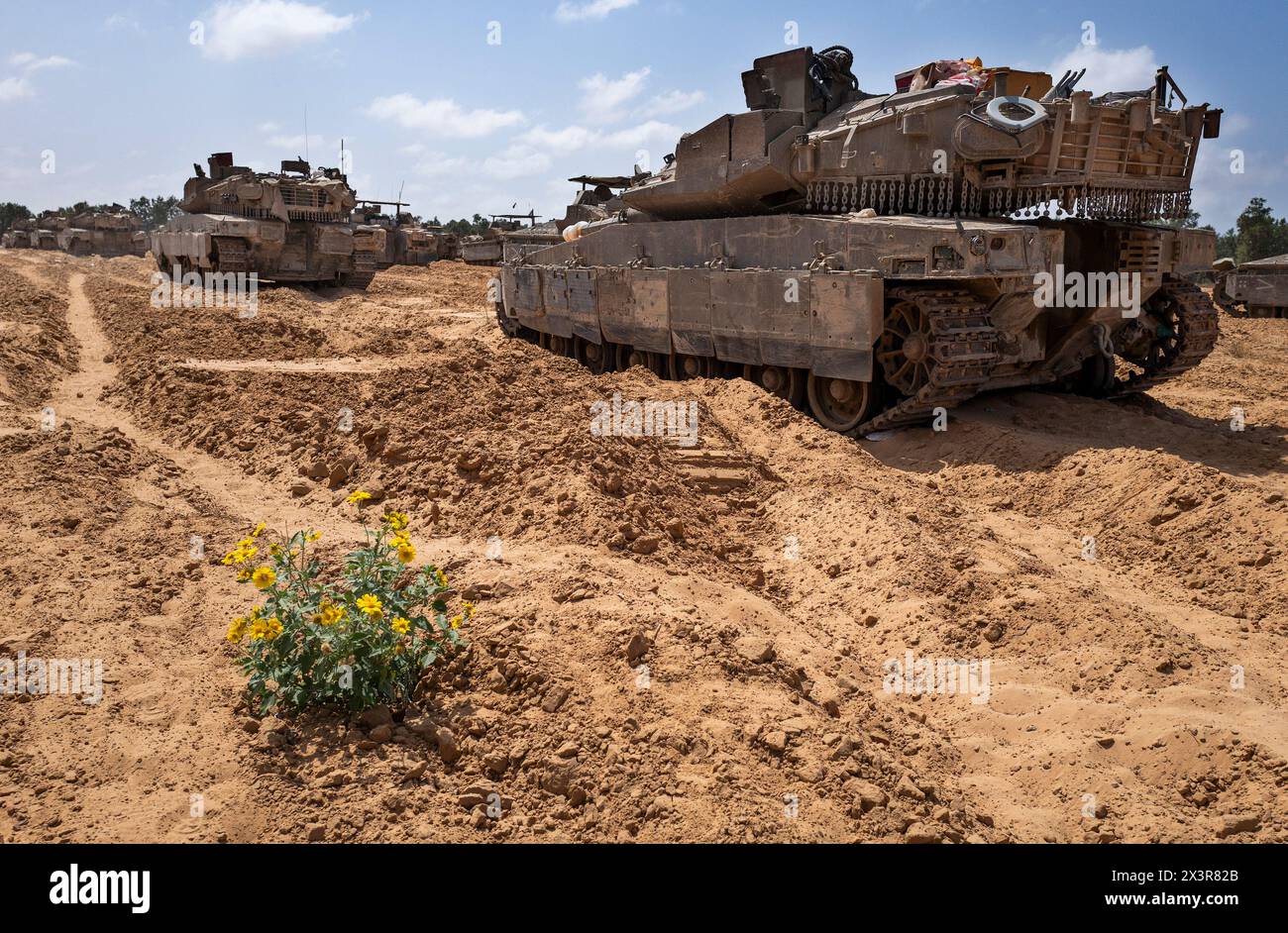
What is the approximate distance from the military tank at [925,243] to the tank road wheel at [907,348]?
2 cm

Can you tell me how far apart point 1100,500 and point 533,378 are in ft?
16.5

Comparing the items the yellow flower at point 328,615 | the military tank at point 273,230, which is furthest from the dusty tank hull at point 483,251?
the yellow flower at point 328,615

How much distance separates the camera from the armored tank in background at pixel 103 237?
46.5m

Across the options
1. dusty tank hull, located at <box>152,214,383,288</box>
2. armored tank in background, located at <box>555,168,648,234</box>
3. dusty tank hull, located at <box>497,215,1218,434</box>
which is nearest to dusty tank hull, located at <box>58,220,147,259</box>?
dusty tank hull, located at <box>152,214,383,288</box>

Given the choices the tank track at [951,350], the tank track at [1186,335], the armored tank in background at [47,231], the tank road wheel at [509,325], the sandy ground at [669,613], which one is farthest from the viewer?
the armored tank in background at [47,231]

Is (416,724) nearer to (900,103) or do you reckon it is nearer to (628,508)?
(628,508)

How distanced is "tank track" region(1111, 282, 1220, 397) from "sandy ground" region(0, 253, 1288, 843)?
0.76 m

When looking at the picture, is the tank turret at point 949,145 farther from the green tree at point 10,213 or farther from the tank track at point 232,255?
the green tree at point 10,213

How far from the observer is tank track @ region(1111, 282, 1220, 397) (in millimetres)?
11352

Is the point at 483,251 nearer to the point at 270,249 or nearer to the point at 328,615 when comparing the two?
the point at 270,249

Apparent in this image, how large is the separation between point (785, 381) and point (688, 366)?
72.2 inches

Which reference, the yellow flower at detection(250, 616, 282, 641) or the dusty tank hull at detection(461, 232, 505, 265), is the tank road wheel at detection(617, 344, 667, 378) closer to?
the yellow flower at detection(250, 616, 282, 641)

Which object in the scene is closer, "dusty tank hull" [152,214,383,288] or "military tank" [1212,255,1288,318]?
"military tank" [1212,255,1288,318]
